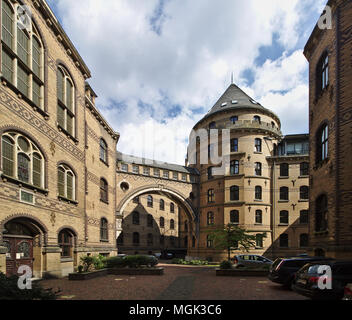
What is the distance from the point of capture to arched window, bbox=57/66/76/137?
15837 mm

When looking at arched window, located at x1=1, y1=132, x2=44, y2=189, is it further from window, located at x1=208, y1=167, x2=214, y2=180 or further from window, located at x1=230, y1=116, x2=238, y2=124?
window, located at x1=230, y1=116, x2=238, y2=124

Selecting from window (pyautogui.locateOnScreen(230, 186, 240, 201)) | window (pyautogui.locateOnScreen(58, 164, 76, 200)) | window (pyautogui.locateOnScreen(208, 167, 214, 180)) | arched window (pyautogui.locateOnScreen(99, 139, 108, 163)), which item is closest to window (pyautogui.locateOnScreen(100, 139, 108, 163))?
arched window (pyautogui.locateOnScreen(99, 139, 108, 163))

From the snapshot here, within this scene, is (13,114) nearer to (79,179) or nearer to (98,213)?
(79,179)

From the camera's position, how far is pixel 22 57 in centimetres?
1230

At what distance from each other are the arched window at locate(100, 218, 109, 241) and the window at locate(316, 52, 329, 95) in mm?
19924

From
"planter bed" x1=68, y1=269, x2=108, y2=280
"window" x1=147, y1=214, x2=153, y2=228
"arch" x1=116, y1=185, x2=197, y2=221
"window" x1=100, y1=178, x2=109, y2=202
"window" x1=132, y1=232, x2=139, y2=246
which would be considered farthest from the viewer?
"window" x1=147, y1=214, x2=153, y2=228

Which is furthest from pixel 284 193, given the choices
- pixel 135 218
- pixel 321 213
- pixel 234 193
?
pixel 135 218

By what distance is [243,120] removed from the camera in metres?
33.6

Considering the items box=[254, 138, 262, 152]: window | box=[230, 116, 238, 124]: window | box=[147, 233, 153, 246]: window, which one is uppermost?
box=[230, 116, 238, 124]: window

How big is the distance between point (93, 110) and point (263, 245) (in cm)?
2500

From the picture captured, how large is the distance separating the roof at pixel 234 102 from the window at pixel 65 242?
2583 centimetres

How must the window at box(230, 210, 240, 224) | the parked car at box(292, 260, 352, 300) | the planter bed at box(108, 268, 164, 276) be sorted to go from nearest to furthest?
the parked car at box(292, 260, 352, 300)
the planter bed at box(108, 268, 164, 276)
the window at box(230, 210, 240, 224)

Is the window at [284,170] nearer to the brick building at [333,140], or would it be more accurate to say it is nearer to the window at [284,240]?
the window at [284,240]

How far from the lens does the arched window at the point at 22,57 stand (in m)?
11.2
